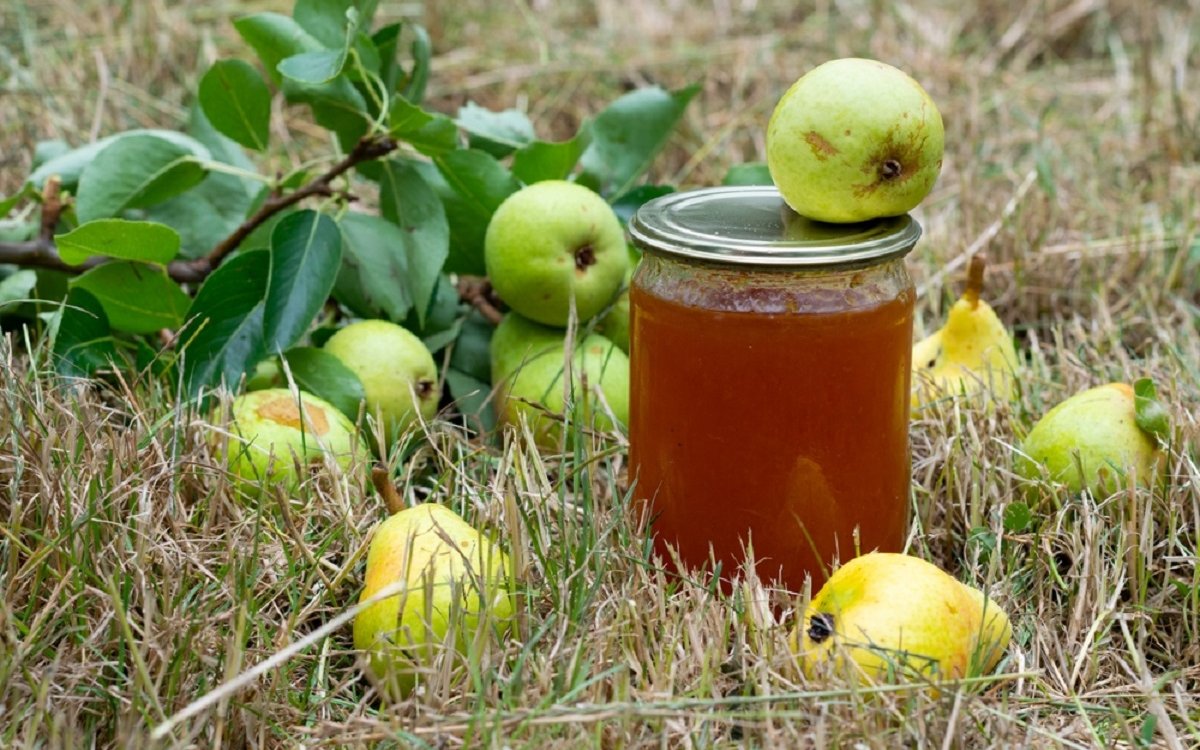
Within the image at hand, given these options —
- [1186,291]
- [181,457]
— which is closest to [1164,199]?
[1186,291]

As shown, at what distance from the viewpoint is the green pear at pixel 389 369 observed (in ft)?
6.56

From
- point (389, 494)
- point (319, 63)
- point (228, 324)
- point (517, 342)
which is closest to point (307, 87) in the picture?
point (319, 63)

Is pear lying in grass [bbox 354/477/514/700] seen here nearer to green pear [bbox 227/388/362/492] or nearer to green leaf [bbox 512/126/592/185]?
green pear [bbox 227/388/362/492]

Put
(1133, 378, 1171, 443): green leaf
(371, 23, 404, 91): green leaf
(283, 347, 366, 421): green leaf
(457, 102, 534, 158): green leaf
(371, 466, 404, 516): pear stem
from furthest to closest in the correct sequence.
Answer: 1. (457, 102, 534, 158): green leaf
2. (371, 23, 404, 91): green leaf
3. (283, 347, 366, 421): green leaf
4. (1133, 378, 1171, 443): green leaf
5. (371, 466, 404, 516): pear stem

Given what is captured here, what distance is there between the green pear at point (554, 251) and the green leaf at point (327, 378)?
279 millimetres

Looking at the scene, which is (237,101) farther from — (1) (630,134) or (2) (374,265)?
(1) (630,134)

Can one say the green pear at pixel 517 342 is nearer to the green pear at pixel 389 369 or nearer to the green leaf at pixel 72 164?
the green pear at pixel 389 369

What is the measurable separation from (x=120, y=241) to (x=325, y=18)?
501 mm

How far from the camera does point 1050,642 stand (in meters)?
1.50

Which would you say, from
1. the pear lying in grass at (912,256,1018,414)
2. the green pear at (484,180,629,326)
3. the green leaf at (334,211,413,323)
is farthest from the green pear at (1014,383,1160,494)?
the green leaf at (334,211,413,323)

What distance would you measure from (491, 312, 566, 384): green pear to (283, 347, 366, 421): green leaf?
0.77 feet

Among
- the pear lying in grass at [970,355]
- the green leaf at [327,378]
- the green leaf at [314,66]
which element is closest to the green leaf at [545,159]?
the green leaf at [314,66]

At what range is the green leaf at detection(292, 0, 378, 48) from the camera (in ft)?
6.86

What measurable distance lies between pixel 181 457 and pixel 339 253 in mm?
469
